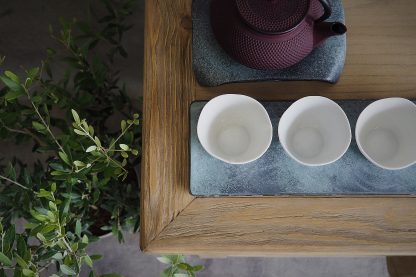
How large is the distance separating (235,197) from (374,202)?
239mm

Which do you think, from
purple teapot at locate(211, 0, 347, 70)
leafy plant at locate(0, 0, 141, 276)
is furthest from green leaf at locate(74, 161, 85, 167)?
purple teapot at locate(211, 0, 347, 70)

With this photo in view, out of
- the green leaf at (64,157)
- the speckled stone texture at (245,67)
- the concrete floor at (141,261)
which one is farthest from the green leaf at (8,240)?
the concrete floor at (141,261)

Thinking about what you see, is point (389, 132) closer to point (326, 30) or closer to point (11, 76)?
point (326, 30)

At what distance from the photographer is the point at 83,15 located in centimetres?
145

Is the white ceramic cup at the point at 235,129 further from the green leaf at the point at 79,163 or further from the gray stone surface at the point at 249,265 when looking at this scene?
the gray stone surface at the point at 249,265

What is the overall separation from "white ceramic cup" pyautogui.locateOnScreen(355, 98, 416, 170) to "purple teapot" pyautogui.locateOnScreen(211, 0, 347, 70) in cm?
15

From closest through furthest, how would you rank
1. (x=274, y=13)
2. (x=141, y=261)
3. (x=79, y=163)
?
(x=274, y=13), (x=79, y=163), (x=141, y=261)

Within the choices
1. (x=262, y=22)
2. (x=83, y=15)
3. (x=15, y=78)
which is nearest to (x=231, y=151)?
(x=262, y=22)

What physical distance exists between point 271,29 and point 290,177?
0.83ft

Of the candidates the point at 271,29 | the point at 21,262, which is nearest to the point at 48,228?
the point at 21,262

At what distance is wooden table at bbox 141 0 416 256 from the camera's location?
2.49 ft

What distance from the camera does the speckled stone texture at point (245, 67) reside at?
772 millimetres

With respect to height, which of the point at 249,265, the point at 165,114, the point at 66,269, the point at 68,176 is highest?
the point at 165,114

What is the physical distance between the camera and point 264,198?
77cm
